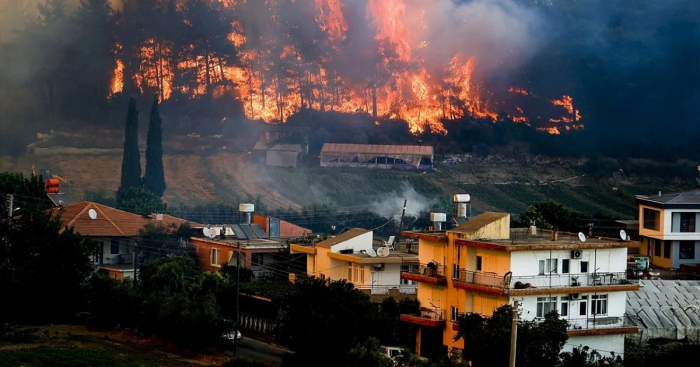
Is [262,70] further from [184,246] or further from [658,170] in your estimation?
[184,246]

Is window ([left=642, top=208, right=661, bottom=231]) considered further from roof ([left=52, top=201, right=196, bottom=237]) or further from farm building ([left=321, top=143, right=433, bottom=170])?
farm building ([left=321, top=143, right=433, bottom=170])

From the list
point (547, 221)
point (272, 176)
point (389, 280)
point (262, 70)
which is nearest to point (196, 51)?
point (262, 70)

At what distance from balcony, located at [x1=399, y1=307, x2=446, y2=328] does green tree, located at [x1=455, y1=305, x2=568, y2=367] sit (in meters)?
4.50

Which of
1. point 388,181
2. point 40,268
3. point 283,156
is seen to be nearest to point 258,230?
point 40,268

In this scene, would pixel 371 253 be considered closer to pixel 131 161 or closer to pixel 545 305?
pixel 545 305

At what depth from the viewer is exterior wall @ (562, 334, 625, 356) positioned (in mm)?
46594

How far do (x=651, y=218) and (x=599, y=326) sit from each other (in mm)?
20007

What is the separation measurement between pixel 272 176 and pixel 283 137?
9.39 m

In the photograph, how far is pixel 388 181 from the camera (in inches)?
4183

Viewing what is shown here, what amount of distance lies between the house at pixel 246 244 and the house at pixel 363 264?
425cm

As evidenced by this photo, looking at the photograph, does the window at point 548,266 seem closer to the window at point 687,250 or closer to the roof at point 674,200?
the roof at point 674,200

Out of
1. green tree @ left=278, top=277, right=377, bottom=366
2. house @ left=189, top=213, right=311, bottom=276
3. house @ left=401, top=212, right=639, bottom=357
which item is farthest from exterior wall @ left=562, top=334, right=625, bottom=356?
house @ left=189, top=213, right=311, bottom=276

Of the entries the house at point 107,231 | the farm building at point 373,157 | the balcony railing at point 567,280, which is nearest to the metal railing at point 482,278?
the balcony railing at point 567,280

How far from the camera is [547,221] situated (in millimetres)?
66875
